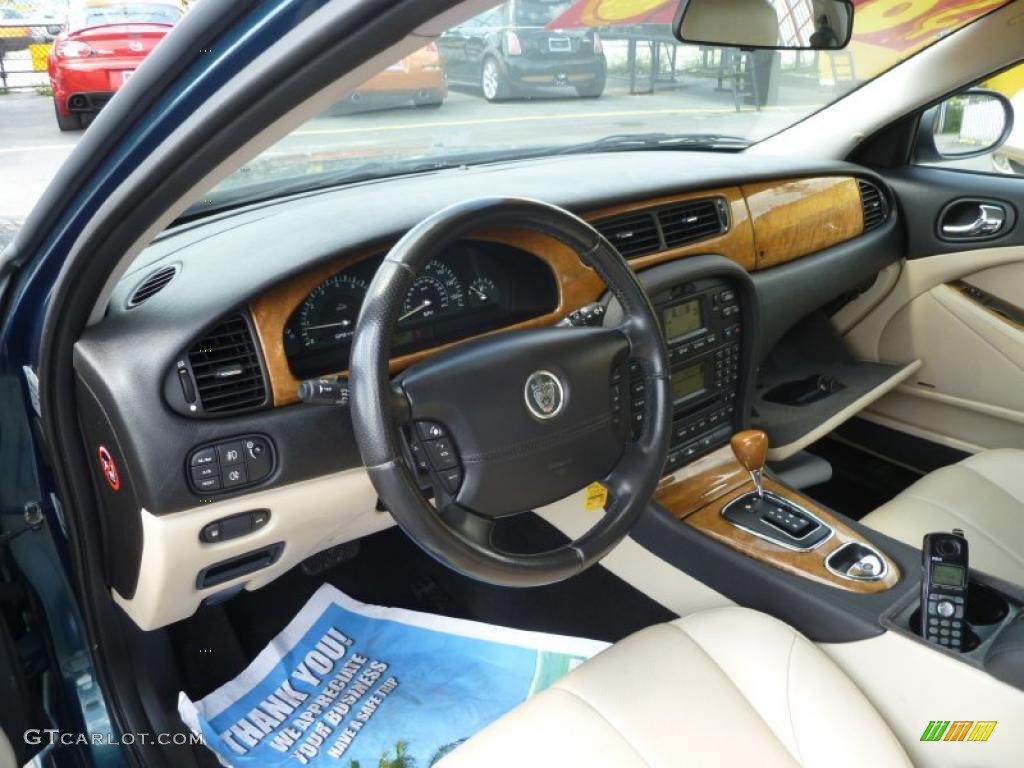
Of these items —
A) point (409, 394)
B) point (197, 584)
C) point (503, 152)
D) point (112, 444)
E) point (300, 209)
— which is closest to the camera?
point (409, 394)

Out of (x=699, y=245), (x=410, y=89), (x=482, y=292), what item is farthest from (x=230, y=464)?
(x=699, y=245)

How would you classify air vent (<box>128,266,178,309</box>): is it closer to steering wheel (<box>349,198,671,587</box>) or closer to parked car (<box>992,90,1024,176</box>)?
steering wheel (<box>349,198,671,587</box>)

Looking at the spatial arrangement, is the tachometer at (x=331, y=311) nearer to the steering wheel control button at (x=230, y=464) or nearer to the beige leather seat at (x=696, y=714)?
the steering wheel control button at (x=230, y=464)

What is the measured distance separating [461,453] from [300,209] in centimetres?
67

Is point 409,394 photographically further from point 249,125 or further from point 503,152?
point 503,152

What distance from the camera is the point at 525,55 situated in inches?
101

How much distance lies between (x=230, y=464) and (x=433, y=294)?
1.43 ft

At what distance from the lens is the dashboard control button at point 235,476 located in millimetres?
1325

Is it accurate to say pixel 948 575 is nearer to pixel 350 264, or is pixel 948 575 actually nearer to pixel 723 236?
pixel 723 236

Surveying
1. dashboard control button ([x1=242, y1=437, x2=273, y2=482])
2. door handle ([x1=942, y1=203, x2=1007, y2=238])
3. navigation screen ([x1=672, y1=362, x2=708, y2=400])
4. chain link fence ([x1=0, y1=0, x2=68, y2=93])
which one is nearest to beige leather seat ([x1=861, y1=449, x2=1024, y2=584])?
navigation screen ([x1=672, y1=362, x2=708, y2=400])

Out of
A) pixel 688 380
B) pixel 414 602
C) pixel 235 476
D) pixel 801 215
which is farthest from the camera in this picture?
pixel 801 215

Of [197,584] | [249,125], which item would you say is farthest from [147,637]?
[249,125]

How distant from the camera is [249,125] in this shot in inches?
31.9

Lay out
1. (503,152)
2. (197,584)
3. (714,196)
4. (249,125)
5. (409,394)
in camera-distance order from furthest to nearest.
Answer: (503,152), (714,196), (197,584), (409,394), (249,125)
